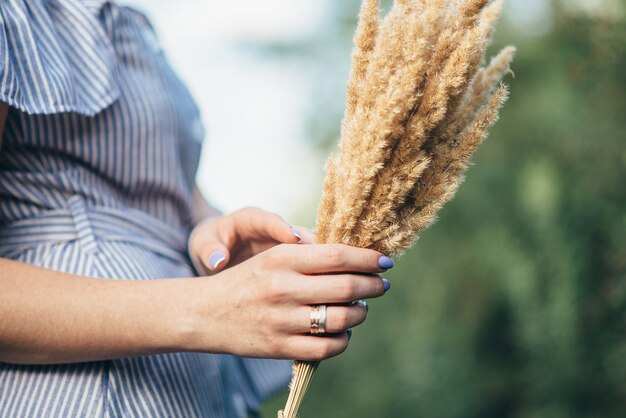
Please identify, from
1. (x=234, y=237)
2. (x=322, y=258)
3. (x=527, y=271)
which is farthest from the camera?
(x=527, y=271)

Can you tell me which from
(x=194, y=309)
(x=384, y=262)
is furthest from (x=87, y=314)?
(x=384, y=262)

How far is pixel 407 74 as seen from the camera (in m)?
1.02

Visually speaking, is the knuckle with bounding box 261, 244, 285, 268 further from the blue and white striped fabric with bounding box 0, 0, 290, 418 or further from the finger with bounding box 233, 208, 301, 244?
the blue and white striped fabric with bounding box 0, 0, 290, 418

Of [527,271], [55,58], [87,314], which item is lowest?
[527,271]

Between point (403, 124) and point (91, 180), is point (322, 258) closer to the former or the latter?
point (403, 124)

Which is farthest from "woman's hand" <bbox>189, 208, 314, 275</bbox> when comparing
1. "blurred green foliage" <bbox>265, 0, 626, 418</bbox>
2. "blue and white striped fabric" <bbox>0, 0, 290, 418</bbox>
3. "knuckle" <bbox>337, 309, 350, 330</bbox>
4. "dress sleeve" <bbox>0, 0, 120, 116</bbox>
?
"blurred green foliage" <bbox>265, 0, 626, 418</bbox>

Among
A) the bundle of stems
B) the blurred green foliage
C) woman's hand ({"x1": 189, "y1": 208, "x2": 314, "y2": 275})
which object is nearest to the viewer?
the bundle of stems

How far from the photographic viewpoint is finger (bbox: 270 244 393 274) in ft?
3.44

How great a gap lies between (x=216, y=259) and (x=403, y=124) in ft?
1.83

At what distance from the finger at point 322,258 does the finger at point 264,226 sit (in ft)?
0.48

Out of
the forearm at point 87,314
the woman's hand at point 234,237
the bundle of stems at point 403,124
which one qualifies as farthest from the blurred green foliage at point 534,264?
the forearm at point 87,314

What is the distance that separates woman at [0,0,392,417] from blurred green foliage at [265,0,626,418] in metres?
1.96

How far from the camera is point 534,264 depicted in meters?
3.36

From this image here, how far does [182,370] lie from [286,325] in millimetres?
444
